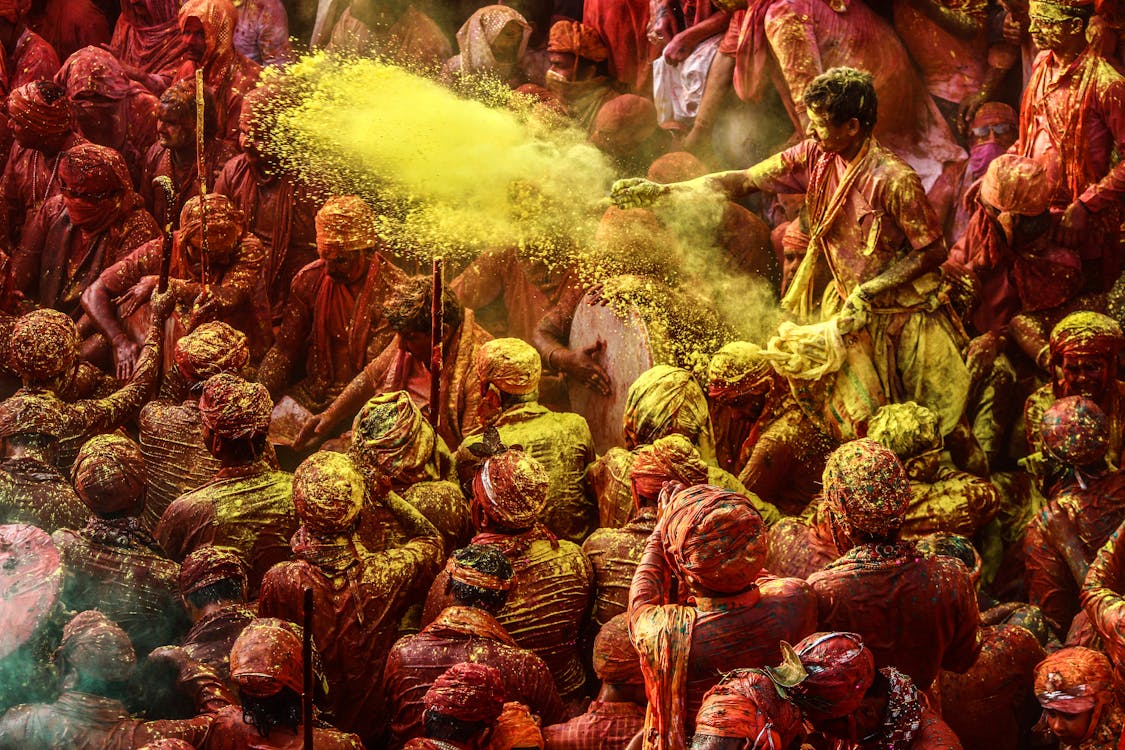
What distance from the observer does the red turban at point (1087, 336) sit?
9.25 m

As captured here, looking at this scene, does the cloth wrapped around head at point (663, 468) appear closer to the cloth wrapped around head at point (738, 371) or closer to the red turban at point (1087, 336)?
the cloth wrapped around head at point (738, 371)

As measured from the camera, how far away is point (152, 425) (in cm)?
990

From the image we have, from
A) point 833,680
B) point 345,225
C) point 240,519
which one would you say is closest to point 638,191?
point 345,225

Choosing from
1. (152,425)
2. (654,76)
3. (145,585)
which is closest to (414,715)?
(145,585)

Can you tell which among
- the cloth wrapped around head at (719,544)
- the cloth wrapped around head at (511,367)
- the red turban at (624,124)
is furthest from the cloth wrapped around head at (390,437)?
the red turban at (624,124)

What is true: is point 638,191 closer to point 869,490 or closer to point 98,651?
point 869,490

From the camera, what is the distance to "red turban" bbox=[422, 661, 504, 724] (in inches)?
256

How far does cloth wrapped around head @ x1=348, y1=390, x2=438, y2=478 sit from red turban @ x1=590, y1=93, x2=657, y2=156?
3.09 meters

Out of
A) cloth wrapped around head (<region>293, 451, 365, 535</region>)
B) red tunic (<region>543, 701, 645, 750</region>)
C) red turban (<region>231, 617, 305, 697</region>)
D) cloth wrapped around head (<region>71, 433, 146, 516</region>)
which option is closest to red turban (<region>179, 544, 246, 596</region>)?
cloth wrapped around head (<region>293, 451, 365, 535</region>)

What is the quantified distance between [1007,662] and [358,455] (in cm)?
311

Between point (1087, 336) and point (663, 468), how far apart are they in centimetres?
244

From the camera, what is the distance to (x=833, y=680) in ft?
18.6

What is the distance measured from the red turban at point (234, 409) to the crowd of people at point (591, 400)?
0.02 metres

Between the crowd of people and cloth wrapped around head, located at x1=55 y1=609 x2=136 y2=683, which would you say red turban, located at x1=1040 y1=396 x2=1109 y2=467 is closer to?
the crowd of people
